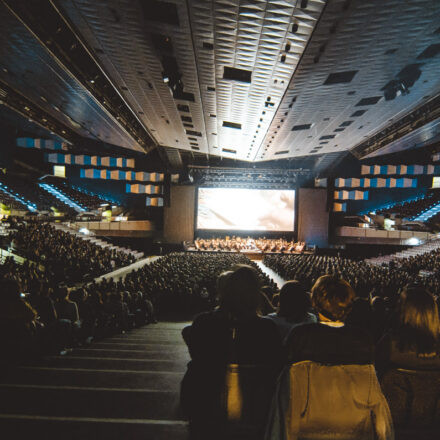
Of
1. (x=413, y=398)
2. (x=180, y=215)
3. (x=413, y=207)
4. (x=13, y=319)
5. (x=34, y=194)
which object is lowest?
(x=413, y=398)

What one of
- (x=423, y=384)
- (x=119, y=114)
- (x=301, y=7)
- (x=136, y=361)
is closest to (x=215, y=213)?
(x=119, y=114)

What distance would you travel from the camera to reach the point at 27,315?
2680mm

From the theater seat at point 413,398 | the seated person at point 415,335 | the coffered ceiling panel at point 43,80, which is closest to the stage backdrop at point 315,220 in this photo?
the coffered ceiling panel at point 43,80

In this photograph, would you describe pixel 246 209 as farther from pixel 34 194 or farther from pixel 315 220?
pixel 34 194

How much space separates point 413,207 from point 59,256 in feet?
85.3

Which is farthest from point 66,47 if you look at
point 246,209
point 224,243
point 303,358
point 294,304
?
point 246,209

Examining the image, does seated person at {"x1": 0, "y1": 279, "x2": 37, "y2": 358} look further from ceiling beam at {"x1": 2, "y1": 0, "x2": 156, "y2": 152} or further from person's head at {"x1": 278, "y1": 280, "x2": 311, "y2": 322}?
ceiling beam at {"x1": 2, "y1": 0, "x2": 156, "y2": 152}

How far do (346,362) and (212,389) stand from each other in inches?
28.6

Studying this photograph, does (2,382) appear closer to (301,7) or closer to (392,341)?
(392,341)

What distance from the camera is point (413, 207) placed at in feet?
82.7

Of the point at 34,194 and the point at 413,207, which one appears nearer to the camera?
the point at 34,194

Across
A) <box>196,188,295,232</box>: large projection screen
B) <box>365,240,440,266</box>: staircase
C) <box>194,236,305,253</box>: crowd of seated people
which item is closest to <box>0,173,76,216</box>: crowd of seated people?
<box>196,188,295,232</box>: large projection screen

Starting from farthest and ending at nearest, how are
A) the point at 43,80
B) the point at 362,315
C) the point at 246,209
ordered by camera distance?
the point at 246,209 < the point at 43,80 < the point at 362,315

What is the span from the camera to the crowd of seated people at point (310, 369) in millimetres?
1512
